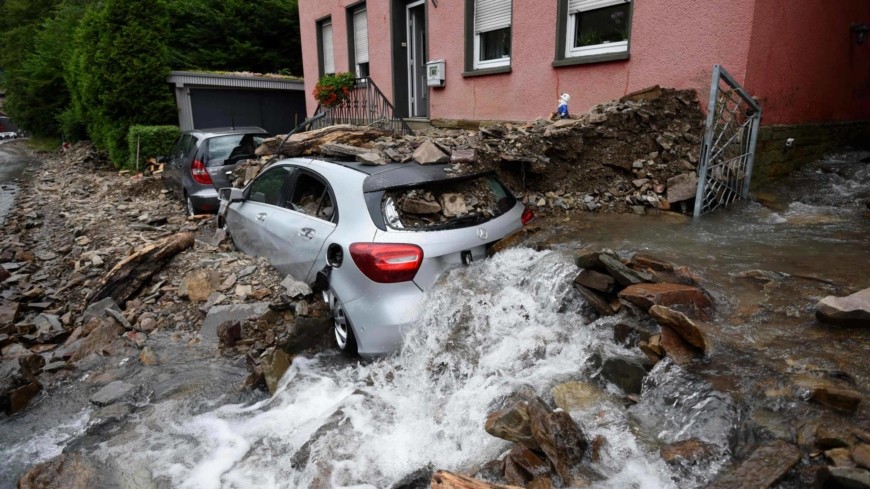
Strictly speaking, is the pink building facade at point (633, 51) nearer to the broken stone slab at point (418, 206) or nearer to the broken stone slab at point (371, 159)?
the broken stone slab at point (371, 159)

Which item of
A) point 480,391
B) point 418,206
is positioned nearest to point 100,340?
point 418,206

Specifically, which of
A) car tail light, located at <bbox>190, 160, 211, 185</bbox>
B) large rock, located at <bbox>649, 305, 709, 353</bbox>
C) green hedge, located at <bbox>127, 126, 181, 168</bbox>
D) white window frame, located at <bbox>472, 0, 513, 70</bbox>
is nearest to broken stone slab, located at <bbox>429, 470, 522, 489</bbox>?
large rock, located at <bbox>649, 305, 709, 353</bbox>

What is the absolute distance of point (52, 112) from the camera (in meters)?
28.4

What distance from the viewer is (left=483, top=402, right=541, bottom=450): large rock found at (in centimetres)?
271

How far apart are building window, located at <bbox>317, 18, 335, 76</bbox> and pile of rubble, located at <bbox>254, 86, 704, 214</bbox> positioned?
30.1 feet

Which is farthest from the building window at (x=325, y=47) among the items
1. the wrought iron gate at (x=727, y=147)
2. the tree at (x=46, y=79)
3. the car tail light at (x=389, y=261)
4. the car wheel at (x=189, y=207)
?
the tree at (x=46, y=79)

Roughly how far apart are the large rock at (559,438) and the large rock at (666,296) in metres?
1.03

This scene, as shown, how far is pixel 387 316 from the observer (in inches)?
148

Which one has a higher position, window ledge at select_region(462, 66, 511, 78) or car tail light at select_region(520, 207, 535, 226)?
window ledge at select_region(462, 66, 511, 78)

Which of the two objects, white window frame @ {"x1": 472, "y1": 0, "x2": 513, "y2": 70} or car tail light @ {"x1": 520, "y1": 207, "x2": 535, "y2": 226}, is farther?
white window frame @ {"x1": 472, "y1": 0, "x2": 513, "y2": 70}

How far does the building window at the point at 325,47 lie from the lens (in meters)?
14.6

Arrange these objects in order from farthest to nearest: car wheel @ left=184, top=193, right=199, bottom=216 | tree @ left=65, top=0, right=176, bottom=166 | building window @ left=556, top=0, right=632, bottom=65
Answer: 1. tree @ left=65, top=0, right=176, bottom=166
2. car wheel @ left=184, top=193, right=199, bottom=216
3. building window @ left=556, top=0, right=632, bottom=65

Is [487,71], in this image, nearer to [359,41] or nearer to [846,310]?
[359,41]

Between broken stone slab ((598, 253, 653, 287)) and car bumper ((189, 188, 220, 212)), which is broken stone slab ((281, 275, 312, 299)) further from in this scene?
car bumper ((189, 188, 220, 212))
